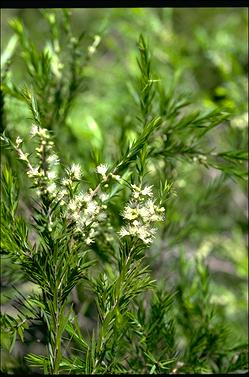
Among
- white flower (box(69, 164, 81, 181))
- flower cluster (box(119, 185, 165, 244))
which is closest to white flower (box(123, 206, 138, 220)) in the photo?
flower cluster (box(119, 185, 165, 244))

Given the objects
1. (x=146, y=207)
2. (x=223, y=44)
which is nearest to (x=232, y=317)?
(x=223, y=44)

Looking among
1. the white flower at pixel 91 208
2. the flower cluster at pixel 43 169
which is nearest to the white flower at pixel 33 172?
the flower cluster at pixel 43 169

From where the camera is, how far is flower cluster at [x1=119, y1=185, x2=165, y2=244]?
1.05 m

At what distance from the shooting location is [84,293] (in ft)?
5.67

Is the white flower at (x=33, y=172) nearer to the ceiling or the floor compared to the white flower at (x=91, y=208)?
nearer to the ceiling

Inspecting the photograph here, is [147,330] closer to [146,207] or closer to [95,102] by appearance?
[146,207]

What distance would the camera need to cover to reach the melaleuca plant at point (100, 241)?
107 cm

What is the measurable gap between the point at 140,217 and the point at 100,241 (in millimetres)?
457

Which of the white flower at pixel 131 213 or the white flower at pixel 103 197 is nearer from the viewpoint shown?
the white flower at pixel 131 213

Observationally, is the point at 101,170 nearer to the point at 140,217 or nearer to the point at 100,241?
the point at 140,217

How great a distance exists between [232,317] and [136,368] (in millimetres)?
1382

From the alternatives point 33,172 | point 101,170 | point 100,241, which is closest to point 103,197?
point 101,170

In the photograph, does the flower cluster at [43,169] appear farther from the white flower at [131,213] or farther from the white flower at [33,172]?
the white flower at [131,213]

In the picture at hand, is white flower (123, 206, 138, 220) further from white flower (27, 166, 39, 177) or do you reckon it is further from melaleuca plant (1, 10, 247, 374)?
white flower (27, 166, 39, 177)
